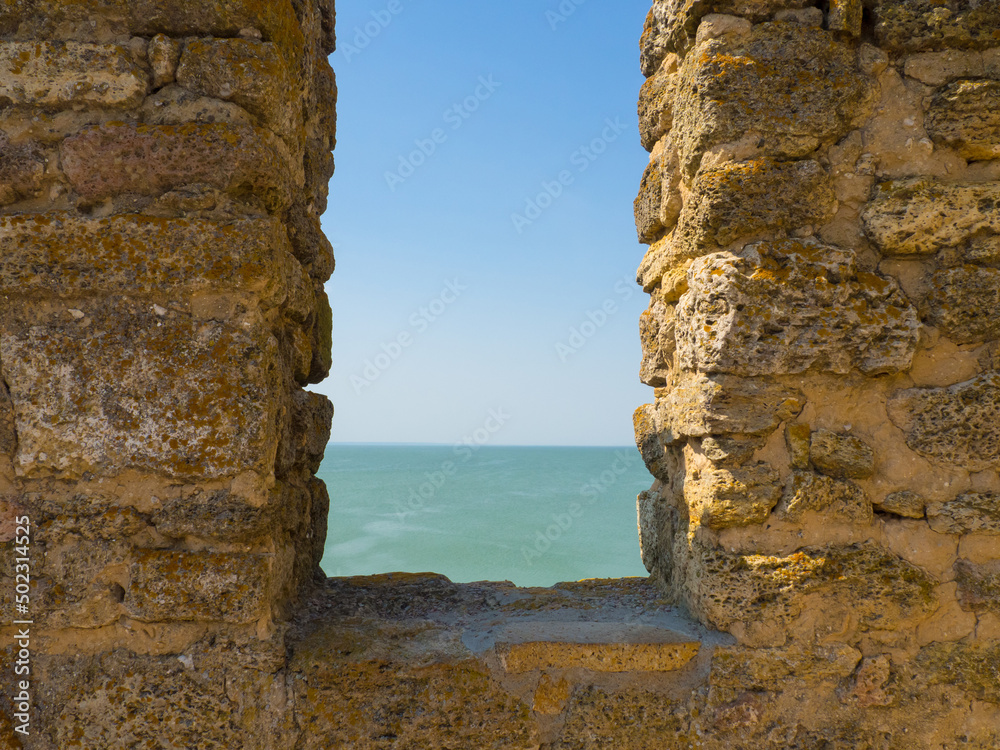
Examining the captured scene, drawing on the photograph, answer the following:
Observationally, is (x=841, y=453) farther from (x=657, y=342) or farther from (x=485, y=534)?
(x=485, y=534)

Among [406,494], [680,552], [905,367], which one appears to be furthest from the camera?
[406,494]

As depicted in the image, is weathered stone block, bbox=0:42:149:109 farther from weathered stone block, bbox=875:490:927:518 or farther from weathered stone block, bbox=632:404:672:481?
weathered stone block, bbox=875:490:927:518

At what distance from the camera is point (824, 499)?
1.84 metres

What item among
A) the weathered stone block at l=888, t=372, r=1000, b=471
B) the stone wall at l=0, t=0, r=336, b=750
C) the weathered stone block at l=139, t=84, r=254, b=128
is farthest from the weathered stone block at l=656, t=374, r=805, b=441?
the weathered stone block at l=139, t=84, r=254, b=128

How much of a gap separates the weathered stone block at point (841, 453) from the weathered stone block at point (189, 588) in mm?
1623

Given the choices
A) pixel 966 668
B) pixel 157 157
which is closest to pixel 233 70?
pixel 157 157

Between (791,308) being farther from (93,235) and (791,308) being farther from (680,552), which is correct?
(93,235)

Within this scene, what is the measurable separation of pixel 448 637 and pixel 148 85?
1.79 metres

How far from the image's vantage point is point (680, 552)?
6.96 feet

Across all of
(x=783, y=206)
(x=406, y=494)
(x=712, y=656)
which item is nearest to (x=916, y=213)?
(x=783, y=206)

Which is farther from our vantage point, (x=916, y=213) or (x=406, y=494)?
(x=406, y=494)

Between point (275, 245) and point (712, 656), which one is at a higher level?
point (275, 245)

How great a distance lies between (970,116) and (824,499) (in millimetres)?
1183

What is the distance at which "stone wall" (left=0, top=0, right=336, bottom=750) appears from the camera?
5.61 ft
